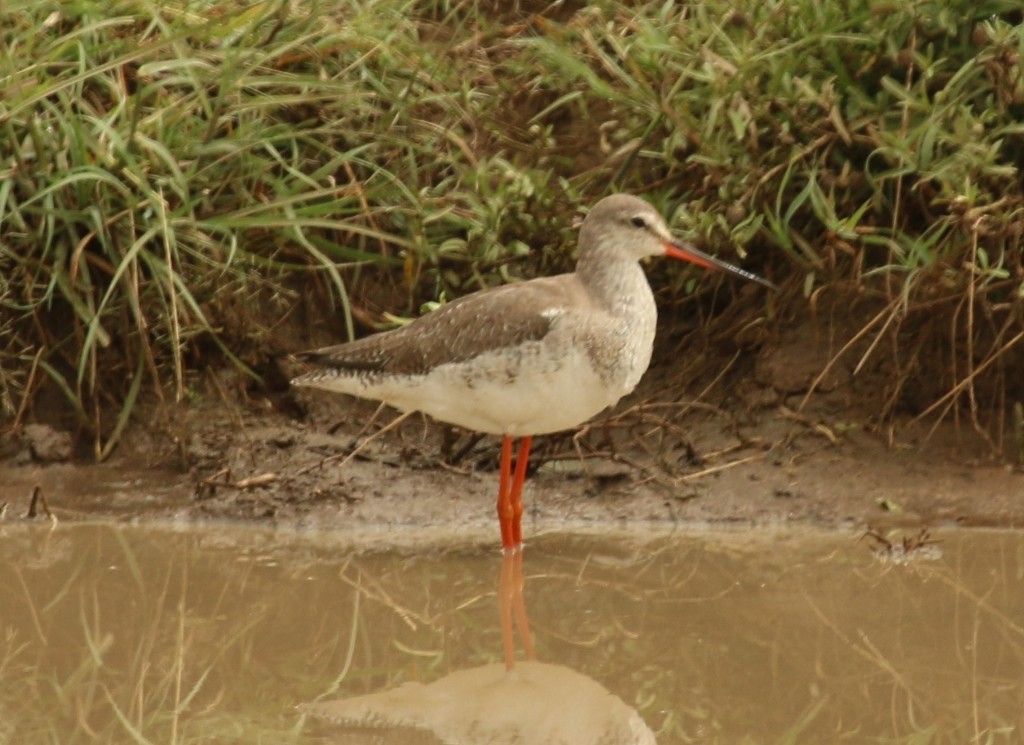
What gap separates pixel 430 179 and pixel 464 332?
138 cm

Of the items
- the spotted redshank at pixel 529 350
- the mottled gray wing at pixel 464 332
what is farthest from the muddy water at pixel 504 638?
the mottled gray wing at pixel 464 332

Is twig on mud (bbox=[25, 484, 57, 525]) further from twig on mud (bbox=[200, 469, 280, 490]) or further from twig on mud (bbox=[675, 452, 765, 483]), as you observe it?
twig on mud (bbox=[675, 452, 765, 483])

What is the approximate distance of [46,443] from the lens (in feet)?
21.9

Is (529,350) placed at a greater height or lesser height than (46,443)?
greater

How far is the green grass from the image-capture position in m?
6.43

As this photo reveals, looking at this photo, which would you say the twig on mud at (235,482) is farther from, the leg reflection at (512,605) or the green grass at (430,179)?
the leg reflection at (512,605)

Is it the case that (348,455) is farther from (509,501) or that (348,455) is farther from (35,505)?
(35,505)

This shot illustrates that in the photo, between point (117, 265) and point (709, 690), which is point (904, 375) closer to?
point (709, 690)

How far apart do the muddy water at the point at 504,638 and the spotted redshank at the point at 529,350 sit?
1.82 feet

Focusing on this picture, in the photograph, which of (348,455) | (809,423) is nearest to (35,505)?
(348,455)

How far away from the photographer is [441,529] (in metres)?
6.52

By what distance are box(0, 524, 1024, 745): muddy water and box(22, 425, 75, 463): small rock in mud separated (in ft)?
1.42

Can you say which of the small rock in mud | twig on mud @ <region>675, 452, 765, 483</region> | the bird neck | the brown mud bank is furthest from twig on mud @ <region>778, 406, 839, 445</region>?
the small rock in mud

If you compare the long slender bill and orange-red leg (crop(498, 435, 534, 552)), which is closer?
orange-red leg (crop(498, 435, 534, 552))
